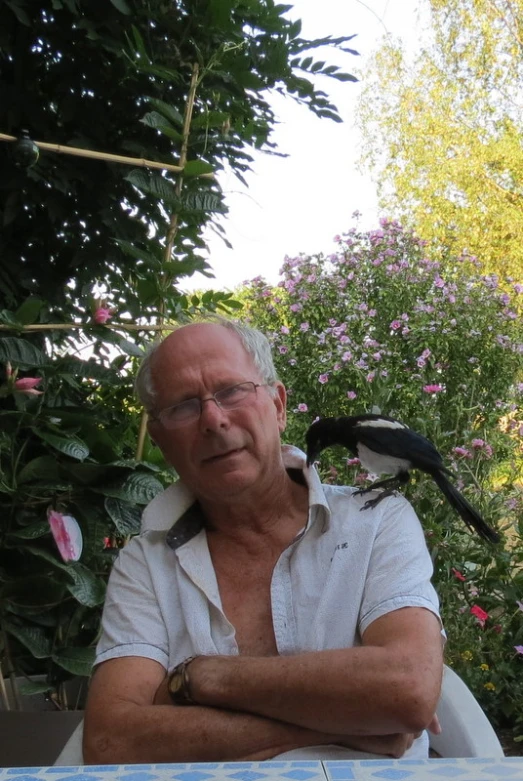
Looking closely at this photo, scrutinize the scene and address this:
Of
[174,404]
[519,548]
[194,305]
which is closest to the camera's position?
[174,404]

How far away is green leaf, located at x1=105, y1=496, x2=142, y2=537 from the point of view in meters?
2.07

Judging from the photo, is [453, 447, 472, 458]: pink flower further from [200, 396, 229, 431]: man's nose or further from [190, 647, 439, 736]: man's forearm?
[190, 647, 439, 736]: man's forearm

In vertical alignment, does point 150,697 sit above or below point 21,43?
below

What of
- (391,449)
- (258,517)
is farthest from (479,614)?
(258,517)

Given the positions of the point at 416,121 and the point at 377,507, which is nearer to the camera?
the point at 377,507

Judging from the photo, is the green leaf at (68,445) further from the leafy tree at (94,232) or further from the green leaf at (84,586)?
the green leaf at (84,586)

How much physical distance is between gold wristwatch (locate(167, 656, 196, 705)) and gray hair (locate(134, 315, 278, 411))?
0.55m

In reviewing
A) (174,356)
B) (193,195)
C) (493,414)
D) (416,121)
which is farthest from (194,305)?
(416,121)

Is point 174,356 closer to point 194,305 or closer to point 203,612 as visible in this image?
point 203,612

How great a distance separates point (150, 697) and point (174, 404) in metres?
0.55

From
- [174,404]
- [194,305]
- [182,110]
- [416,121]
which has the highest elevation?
[416,121]

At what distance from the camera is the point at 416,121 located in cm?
990

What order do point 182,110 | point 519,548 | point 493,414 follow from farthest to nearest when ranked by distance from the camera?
→ point 493,414 < point 519,548 < point 182,110

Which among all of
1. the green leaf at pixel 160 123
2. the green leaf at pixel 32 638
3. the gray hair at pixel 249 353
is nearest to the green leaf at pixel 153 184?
the green leaf at pixel 160 123
